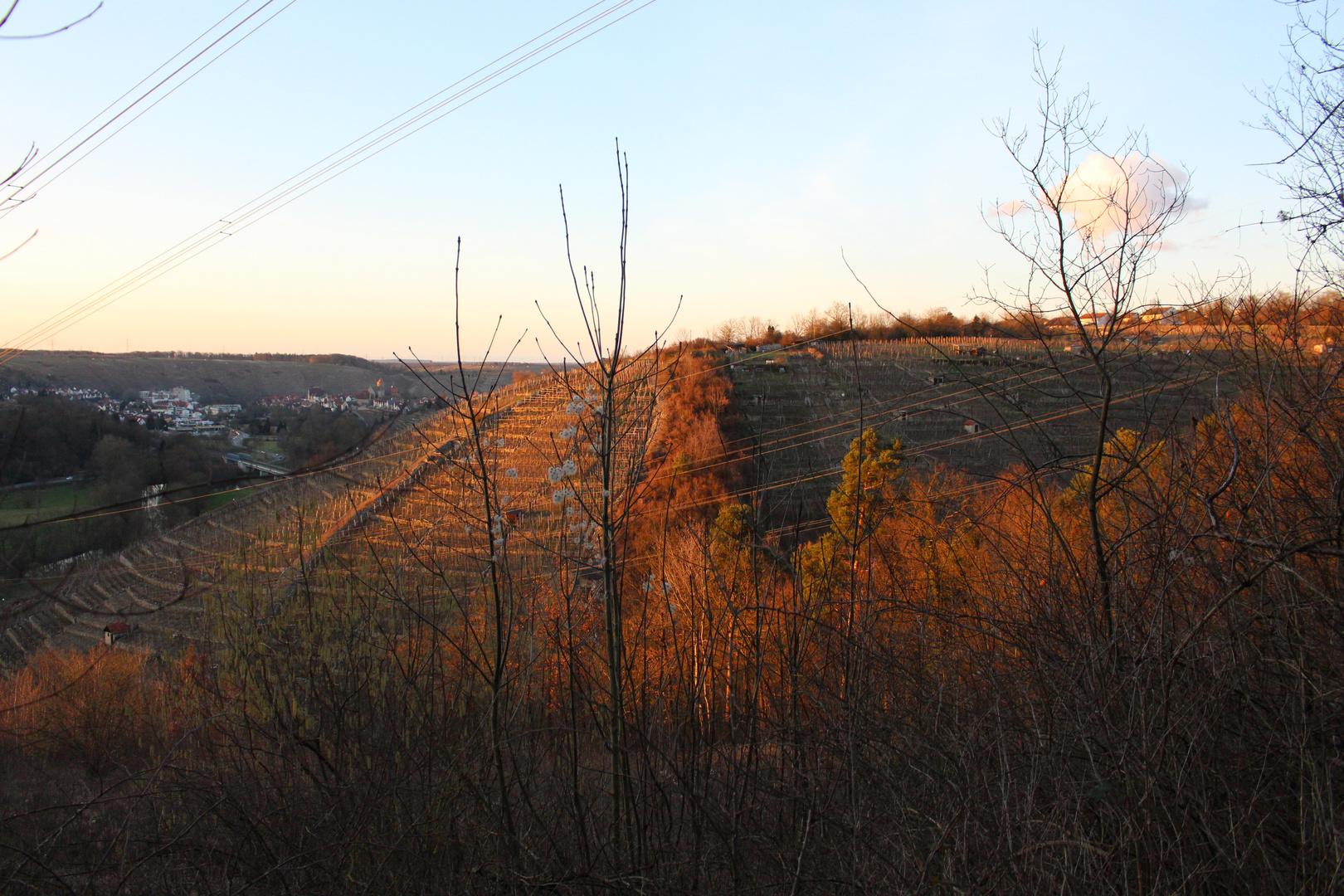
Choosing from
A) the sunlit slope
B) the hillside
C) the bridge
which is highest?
the hillside

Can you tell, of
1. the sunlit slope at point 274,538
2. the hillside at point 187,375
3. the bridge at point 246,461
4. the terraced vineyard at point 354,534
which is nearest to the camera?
the terraced vineyard at point 354,534

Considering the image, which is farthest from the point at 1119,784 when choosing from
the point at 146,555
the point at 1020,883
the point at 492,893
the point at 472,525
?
the point at 146,555

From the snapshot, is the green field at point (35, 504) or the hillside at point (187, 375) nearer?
the green field at point (35, 504)

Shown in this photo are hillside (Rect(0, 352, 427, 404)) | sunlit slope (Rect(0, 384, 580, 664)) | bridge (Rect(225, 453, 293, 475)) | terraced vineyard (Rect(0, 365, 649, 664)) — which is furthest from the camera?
hillside (Rect(0, 352, 427, 404))

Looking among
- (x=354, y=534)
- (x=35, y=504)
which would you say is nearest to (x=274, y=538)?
(x=354, y=534)

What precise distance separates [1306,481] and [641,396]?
2.84 m

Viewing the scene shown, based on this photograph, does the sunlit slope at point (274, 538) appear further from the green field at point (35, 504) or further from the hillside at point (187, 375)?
the hillside at point (187, 375)

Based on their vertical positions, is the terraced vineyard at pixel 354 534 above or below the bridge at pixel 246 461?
below

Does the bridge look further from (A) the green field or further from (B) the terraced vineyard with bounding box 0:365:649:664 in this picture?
(A) the green field

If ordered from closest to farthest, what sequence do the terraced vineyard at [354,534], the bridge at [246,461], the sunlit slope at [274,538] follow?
the terraced vineyard at [354,534] < the sunlit slope at [274,538] < the bridge at [246,461]

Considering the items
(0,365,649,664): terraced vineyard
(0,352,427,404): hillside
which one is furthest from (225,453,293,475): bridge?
(0,352,427,404): hillside

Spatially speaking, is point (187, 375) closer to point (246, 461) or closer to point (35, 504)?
point (246, 461)

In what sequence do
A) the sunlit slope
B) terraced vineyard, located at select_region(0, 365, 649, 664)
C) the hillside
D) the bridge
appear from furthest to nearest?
the hillside
the bridge
the sunlit slope
terraced vineyard, located at select_region(0, 365, 649, 664)

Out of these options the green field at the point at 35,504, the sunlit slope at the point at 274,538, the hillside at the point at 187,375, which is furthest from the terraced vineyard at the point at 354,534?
→ the hillside at the point at 187,375
